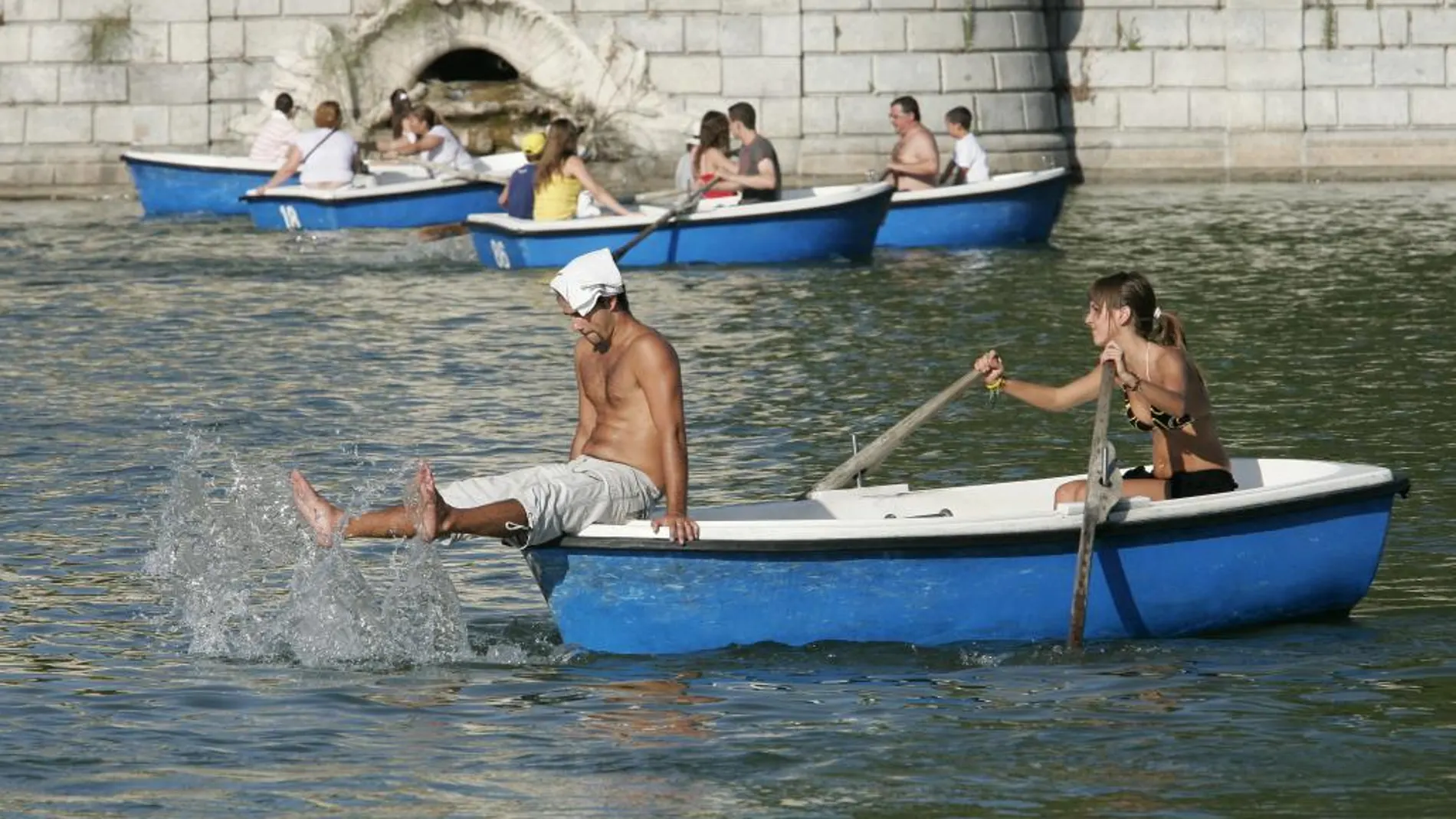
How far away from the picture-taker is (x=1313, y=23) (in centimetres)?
2883

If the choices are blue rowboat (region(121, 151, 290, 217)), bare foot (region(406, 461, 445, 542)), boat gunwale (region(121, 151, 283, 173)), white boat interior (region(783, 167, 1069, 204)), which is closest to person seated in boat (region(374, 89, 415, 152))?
boat gunwale (region(121, 151, 283, 173))

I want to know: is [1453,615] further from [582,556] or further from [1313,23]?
[1313,23]

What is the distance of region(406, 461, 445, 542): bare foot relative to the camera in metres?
7.72

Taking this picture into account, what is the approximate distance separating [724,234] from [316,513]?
11.8 m

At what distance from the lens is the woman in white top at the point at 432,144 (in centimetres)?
2453

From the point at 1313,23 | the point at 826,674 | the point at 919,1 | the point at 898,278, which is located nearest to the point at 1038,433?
the point at 826,674

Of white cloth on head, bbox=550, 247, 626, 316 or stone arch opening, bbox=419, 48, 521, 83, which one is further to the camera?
stone arch opening, bbox=419, 48, 521, 83

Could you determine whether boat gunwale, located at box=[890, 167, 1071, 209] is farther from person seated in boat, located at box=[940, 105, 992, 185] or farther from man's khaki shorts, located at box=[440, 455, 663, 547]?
man's khaki shorts, located at box=[440, 455, 663, 547]

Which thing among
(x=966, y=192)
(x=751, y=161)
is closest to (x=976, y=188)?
(x=966, y=192)

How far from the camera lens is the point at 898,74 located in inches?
1086

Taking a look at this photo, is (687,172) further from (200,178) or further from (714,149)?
(200,178)

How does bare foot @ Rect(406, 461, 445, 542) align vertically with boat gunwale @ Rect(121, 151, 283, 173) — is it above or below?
below

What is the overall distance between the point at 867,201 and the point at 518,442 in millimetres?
7885

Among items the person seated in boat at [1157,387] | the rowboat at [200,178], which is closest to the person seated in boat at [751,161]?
the rowboat at [200,178]
